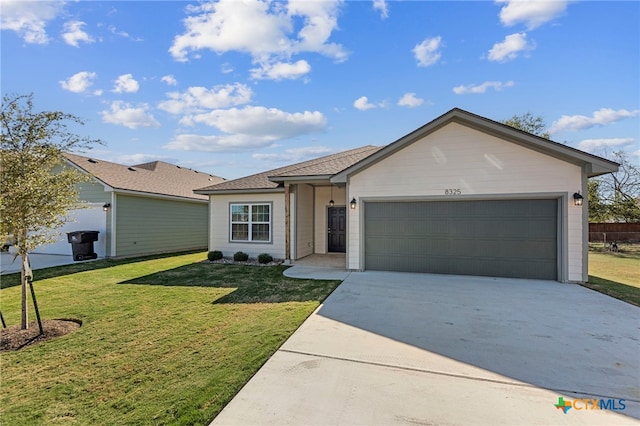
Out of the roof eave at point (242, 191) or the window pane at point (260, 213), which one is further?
the window pane at point (260, 213)

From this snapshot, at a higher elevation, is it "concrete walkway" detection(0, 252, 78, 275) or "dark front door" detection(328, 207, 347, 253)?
"dark front door" detection(328, 207, 347, 253)

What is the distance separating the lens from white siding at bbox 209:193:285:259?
11047 millimetres

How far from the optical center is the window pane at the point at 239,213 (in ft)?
38.0

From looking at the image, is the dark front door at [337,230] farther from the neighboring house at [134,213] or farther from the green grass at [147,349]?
the neighboring house at [134,213]

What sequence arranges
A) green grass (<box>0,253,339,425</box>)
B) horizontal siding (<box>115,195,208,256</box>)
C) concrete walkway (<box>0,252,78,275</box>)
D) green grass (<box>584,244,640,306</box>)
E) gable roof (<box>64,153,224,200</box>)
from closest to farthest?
green grass (<box>0,253,339,425</box>), green grass (<box>584,244,640,306</box>), concrete walkway (<box>0,252,78,275</box>), horizontal siding (<box>115,195,208,256</box>), gable roof (<box>64,153,224,200</box>)

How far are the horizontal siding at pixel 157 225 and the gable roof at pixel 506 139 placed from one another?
9.38 meters

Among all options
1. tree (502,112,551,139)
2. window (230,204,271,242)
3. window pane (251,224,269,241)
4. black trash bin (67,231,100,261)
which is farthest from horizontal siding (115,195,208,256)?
tree (502,112,551,139)

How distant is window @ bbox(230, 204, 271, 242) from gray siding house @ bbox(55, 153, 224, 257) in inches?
171

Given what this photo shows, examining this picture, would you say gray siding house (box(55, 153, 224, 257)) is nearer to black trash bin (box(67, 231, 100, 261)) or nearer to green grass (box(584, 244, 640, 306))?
black trash bin (box(67, 231, 100, 261))

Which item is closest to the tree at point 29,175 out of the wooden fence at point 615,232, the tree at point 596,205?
the tree at point 596,205

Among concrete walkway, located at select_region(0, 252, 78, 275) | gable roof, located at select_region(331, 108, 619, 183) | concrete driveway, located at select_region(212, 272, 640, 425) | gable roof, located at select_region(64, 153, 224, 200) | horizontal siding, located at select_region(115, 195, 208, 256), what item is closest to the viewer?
concrete driveway, located at select_region(212, 272, 640, 425)

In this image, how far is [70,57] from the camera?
8242mm

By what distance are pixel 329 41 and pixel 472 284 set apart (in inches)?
376

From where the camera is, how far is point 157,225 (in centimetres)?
1351
